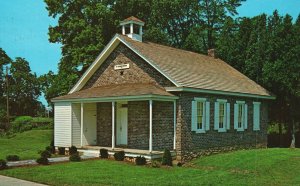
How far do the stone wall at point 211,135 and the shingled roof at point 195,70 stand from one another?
71cm

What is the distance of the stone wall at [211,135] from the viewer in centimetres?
2234

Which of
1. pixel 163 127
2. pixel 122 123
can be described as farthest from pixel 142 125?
pixel 122 123

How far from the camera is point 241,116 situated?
27391 millimetres

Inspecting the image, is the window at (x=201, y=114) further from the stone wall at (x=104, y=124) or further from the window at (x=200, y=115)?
the stone wall at (x=104, y=124)

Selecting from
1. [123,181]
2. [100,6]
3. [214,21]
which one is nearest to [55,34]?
[100,6]

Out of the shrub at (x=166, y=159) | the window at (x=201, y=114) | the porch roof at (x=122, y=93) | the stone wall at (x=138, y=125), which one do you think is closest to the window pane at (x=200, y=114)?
the window at (x=201, y=114)

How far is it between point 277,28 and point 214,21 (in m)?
16.7

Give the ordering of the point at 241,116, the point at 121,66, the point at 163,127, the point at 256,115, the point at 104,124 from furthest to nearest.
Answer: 1. the point at 256,115
2. the point at 241,116
3. the point at 104,124
4. the point at 121,66
5. the point at 163,127

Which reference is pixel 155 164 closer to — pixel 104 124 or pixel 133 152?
pixel 133 152

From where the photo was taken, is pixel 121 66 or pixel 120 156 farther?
pixel 121 66

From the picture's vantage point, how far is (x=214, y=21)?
152 feet

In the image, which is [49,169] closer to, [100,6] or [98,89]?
[98,89]

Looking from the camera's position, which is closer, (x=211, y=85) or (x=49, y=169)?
(x=49, y=169)

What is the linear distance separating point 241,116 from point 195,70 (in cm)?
428
